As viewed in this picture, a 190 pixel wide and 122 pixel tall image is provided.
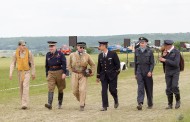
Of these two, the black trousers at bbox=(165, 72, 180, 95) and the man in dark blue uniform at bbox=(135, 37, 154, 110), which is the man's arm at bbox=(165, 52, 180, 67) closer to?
the black trousers at bbox=(165, 72, 180, 95)

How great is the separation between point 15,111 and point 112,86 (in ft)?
8.40

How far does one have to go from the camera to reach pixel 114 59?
1455cm

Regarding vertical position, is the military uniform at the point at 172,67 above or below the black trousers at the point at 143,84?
above

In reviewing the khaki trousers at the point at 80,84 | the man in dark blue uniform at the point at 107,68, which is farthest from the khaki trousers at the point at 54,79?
the man in dark blue uniform at the point at 107,68

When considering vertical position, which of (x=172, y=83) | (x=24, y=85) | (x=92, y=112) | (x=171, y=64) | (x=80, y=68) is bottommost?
(x=92, y=112)

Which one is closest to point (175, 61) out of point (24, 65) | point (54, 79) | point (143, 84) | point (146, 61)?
point (146, 61)

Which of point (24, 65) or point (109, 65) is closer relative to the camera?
point (109, 65)

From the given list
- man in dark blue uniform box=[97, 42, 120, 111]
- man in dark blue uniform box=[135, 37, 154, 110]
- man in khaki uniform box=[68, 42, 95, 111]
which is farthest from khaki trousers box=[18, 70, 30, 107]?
man in dark blue uniform box=[135, 37, 154, 110]

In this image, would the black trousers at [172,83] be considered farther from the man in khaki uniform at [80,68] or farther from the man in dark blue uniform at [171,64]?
the man in khaki uniform at [80,68]

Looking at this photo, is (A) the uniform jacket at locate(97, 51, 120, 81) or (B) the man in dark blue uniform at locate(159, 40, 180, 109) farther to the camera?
(A) the uniform jacket at locate(97, 51, 120, 81)

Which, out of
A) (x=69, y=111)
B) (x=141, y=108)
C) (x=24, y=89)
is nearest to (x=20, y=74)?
(x=24, y=89)

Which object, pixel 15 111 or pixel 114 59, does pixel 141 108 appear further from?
pixel 15 111

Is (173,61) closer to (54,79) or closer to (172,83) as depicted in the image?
(172,83)

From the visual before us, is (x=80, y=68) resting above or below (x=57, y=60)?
below
